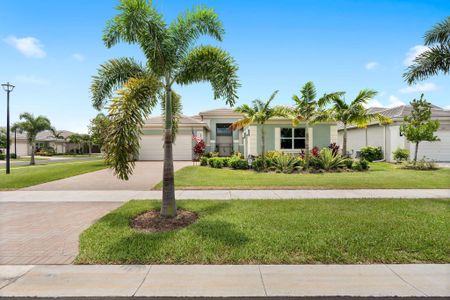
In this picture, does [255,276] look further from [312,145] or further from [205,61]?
[312,145]

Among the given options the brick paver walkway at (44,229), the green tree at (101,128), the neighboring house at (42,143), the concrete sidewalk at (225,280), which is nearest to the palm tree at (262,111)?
the green tree at (101,128)

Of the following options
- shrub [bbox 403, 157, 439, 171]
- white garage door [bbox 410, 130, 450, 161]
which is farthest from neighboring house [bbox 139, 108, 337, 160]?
white garage door [bbox 410, 130, 450, 161]

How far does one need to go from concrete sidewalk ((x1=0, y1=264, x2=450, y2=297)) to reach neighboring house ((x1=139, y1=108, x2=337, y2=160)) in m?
13.9

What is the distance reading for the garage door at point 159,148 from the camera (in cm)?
2550

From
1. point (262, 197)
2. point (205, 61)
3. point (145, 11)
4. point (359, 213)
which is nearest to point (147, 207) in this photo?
point (262, 197)

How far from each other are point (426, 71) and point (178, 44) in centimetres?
871

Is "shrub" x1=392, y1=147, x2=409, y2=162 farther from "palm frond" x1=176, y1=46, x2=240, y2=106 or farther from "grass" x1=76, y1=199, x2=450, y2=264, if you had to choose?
"palm frond" x1=176, y1=46, x2=240, y2=106

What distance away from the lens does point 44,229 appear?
5668 millimetres

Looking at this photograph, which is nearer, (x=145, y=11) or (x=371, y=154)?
(x=145, y=11)

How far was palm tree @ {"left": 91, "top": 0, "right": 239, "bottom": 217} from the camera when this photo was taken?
5527 mm

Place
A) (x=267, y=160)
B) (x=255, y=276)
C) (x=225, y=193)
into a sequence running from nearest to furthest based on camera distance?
(x=255, y=276) < (x=225, y=193) < (x=267, y=160)

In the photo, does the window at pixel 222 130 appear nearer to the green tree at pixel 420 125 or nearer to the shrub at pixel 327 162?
the shrub at pixel 327 162

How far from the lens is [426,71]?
8867 millimetres

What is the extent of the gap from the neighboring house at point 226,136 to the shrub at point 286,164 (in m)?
2.97
